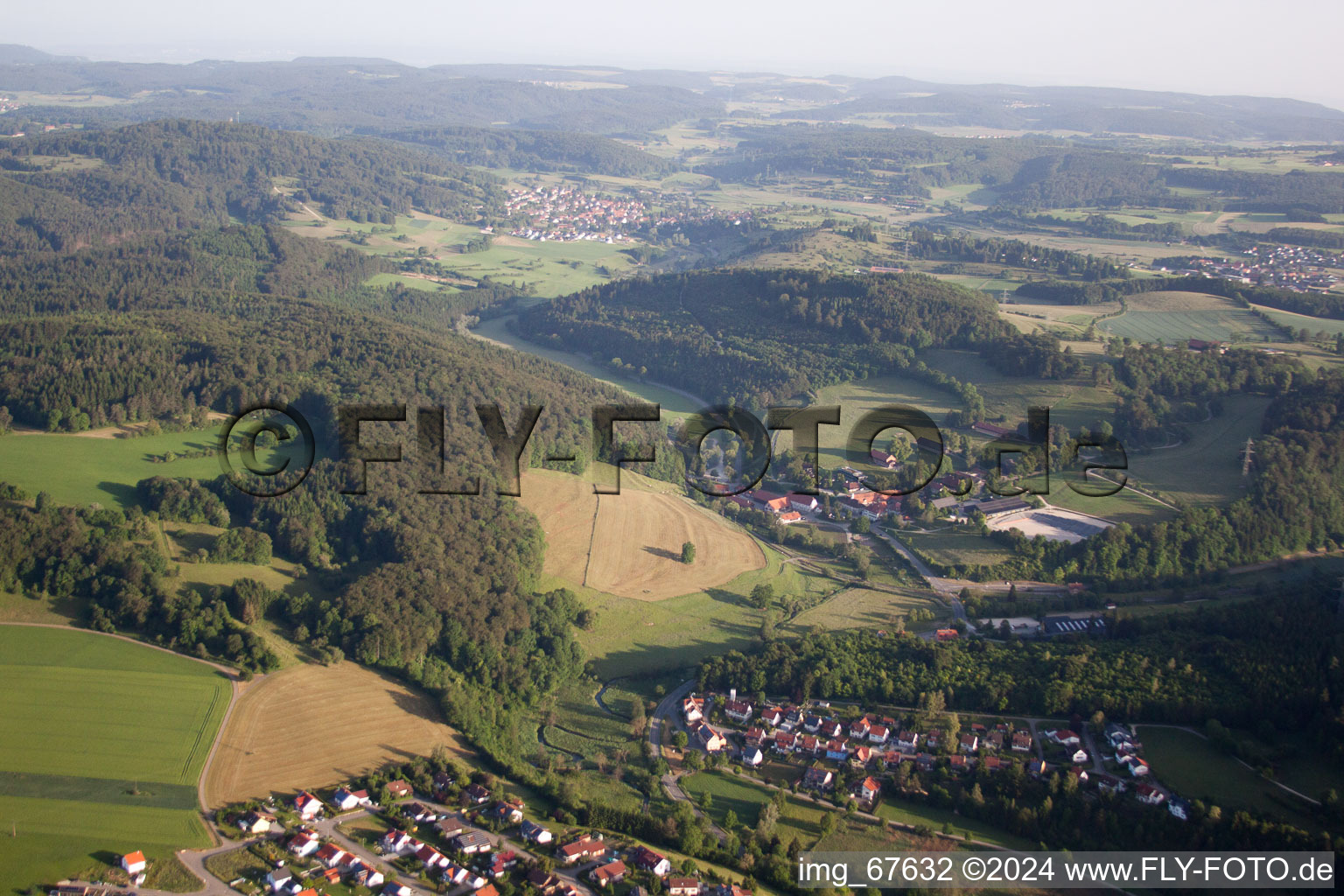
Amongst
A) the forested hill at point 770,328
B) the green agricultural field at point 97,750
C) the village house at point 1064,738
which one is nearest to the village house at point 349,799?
the green agricultural field at point 97,750

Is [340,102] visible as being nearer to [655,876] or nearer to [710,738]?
[710,738]

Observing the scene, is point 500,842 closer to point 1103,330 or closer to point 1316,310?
point 1103,330

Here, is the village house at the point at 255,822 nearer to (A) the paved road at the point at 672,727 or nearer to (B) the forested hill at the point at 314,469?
(B) the forested hill at the point at 314,469

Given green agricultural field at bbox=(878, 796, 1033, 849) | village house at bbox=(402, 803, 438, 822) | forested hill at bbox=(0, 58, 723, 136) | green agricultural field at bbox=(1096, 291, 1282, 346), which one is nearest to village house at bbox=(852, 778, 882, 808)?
green agricultural field at bbox=(878, 796, 1033, 849)

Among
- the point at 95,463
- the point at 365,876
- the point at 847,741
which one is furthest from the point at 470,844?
the point at 95,463

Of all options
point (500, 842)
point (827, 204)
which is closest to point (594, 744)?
point (500, 842)

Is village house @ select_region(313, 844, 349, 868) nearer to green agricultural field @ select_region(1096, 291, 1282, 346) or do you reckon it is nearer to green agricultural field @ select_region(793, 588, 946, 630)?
green agricultural field @ select_region(793, 588, 946, 630)
